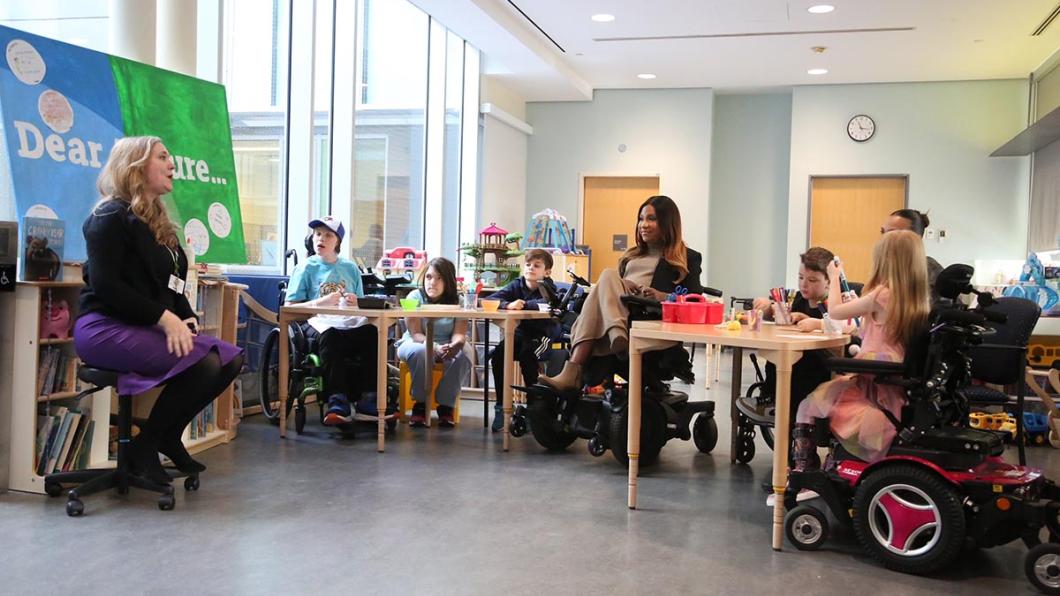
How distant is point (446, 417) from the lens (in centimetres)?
486

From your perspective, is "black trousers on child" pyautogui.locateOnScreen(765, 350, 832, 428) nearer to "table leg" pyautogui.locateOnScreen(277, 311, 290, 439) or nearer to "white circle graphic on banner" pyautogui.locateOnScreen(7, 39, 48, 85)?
"table leg" pyautogui.locateOnScreen(277, 311, 290, 439)

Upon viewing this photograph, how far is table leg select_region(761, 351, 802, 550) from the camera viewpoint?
2.67 meters

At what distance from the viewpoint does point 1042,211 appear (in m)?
8.93

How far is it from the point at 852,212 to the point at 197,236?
8.24 metres

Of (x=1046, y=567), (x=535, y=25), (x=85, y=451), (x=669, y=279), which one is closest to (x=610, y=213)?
(x=535, y=25)

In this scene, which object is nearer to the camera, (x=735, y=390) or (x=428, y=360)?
(x=735, y=390)

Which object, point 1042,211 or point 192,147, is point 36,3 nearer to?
point 192,147

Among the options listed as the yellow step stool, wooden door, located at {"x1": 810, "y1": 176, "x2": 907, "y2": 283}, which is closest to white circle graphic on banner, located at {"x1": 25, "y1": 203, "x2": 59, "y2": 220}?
the yellow step stool

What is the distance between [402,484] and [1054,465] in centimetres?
314

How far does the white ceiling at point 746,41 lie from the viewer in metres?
7.43

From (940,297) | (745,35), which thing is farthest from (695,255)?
(745,35)

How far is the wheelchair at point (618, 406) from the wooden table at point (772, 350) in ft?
1.70

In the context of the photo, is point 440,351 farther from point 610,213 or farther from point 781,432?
point 610,213

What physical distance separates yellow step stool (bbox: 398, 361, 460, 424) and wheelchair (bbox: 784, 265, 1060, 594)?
8.40 feet
